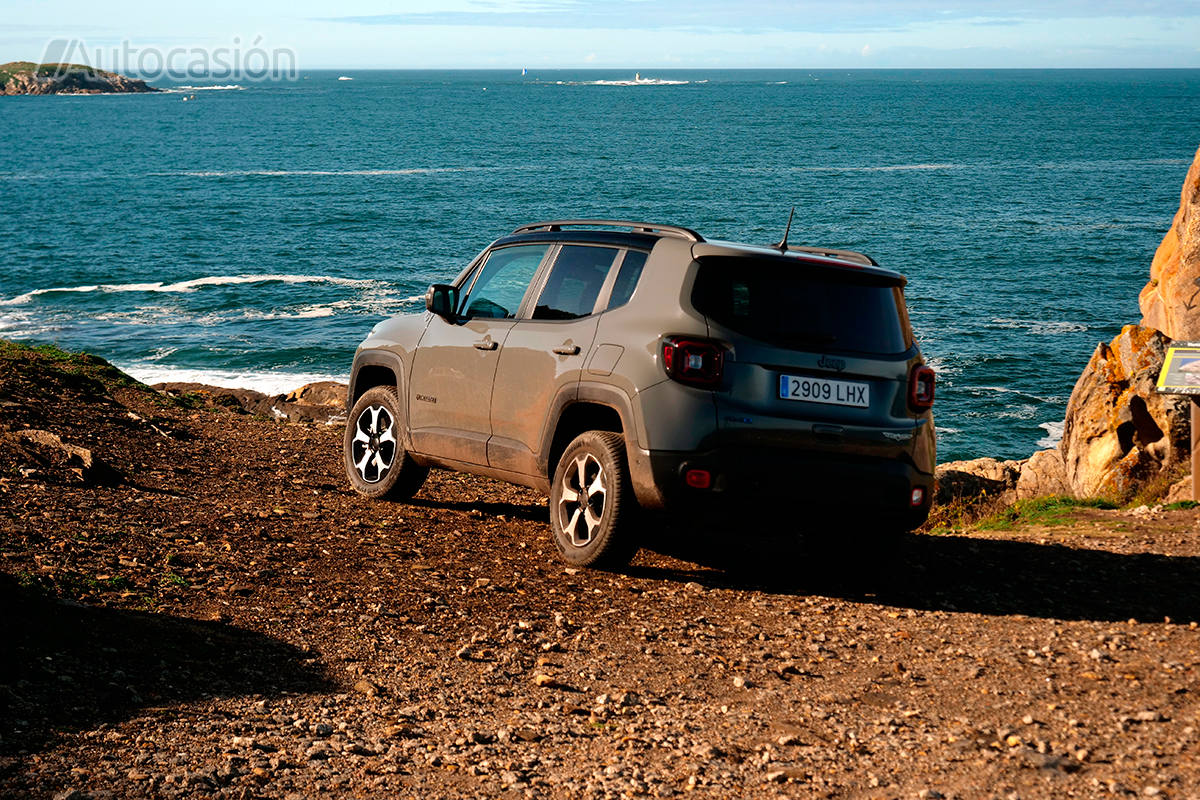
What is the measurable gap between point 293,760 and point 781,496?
3.04 m

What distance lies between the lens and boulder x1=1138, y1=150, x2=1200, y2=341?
14094 mm

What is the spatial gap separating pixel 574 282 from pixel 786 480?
1842 mm

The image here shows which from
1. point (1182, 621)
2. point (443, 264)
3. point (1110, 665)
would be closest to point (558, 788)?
point (1110, 665)

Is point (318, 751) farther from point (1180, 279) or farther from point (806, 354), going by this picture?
point (1180, 279)

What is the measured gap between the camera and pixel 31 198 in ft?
227

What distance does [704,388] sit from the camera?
6.30m

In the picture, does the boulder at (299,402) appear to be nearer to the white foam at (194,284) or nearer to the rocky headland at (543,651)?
the rocky headland at (543,651)

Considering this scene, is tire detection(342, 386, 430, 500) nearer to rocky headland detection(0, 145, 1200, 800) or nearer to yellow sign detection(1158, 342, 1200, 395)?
rocky headland detection(0, 145, 1200, 800)

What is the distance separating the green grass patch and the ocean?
14.5 metres

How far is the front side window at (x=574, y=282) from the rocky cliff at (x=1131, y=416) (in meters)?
6.25

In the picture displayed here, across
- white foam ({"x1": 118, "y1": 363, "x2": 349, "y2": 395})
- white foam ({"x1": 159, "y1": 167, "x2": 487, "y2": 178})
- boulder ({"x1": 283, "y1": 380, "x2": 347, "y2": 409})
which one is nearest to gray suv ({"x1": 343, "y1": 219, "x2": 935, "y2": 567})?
boulder ({"x1": 283, "y1": 380, "x2": 347, "y2": 409})

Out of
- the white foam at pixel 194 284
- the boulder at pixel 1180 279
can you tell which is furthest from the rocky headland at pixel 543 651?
the white foam at pixel 194 284

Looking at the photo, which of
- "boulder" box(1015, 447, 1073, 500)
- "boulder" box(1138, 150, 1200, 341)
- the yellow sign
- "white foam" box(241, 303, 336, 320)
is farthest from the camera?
"white foam" box(241, 303, 336, 320)

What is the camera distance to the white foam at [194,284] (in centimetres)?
4062
